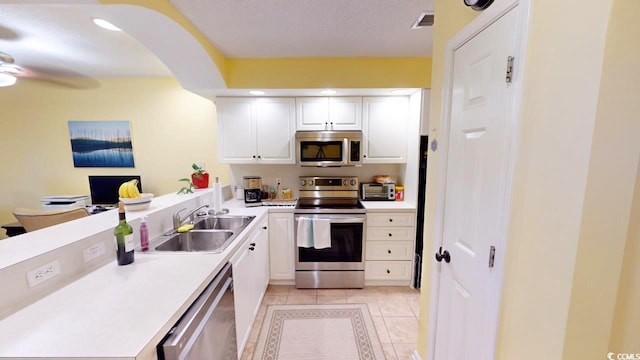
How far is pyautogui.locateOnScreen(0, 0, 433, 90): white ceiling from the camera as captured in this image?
163 cm

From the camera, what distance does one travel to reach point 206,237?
1966 millimetres

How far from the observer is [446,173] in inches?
53.1

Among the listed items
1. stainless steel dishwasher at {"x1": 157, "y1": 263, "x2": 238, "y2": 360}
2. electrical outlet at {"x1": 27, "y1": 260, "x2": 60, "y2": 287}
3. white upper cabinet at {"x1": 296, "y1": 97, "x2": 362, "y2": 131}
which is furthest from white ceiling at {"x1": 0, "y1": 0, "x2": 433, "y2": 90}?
stainless steel dishwasher at {"x1": 157, "y1": 263, "x2": 238, "y2": 360}

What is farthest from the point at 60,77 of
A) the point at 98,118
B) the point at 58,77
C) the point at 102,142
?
the point at 102,142

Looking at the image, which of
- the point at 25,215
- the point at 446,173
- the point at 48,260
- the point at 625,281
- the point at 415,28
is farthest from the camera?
the point at 25,215

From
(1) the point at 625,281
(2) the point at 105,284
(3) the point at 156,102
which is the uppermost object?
(3) the point at 156,102

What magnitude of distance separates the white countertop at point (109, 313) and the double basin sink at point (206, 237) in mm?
339

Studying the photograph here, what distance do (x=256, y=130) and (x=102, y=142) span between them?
8.30ft

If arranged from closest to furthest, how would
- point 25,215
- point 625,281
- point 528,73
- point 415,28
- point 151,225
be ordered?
point 625,281
point 528,73
point 151,225
point 415,28
point 25,215

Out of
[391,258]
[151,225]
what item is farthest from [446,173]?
[151,225]

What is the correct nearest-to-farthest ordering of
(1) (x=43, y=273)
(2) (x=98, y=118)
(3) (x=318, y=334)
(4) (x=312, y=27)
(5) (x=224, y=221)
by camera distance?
(1) (x=43, y=273), (4) (x=312, y=27), (3) (x=318, y=334), (5) (x=224, y=221), (2) (x=98, y=118)

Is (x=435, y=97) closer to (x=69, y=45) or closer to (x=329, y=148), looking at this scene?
(x=329, y=148)

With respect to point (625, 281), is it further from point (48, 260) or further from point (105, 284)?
point (48, 260)

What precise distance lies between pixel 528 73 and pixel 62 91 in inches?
207
